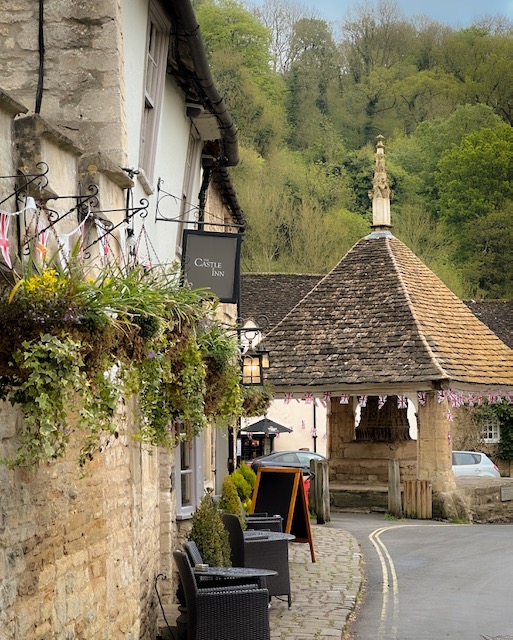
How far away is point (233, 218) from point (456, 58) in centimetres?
6271

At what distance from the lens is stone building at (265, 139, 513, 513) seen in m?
24.7

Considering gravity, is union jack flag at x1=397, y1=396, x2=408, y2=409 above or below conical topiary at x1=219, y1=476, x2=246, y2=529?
above

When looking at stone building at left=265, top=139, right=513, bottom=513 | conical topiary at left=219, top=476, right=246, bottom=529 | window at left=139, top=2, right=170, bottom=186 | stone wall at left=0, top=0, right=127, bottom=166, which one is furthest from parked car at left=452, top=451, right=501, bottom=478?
stone wall at left=0, top=0, right=127, bottom=166

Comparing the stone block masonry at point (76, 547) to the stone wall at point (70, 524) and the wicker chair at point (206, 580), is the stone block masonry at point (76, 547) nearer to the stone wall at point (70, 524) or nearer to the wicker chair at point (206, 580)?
the stone wall at point (70, 524)

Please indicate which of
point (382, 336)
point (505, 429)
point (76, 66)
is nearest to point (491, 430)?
point (505, 429)

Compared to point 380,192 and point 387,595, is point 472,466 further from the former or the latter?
point 387,595

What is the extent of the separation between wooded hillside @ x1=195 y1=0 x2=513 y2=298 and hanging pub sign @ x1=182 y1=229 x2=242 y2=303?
4143 cm

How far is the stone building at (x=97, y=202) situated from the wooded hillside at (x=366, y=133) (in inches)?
1601

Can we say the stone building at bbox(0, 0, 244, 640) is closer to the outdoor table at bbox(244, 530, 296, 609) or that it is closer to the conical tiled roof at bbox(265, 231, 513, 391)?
the outdoor table at bbox(244, 530, 296, 609)

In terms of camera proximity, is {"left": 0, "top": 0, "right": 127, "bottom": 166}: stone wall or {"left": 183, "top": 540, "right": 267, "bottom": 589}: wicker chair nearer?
{"left": 0, "top": 0, "right": 127, "bottom": 166}: stone wall

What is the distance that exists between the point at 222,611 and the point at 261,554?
3217 mm

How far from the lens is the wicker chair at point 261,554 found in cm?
1220

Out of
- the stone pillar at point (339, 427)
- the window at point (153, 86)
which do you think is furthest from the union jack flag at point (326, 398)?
the window at point (153, 86)

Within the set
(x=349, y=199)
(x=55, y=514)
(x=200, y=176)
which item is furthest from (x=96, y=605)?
(x=349, y=199)
